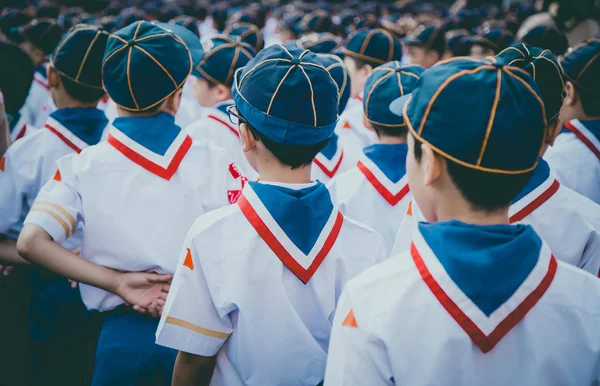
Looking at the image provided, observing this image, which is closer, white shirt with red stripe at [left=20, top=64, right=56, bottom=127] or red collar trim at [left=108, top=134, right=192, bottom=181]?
red collar trim at [left=108, top=134, right=192, bottom=181]

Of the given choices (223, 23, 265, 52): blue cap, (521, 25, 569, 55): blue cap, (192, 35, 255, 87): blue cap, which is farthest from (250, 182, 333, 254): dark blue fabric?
(521, 25, 569, 55): blue cap

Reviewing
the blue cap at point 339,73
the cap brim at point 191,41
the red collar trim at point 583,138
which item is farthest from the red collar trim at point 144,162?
the red collar trim at point 583,138

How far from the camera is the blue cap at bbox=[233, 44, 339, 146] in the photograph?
1.62 meters

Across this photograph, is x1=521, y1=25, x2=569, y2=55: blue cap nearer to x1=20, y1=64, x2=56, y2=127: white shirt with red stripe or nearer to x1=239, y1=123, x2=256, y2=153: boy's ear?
x1=239, y1=123, x2=256, y2=153: boy's ear

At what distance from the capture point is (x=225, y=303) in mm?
1630

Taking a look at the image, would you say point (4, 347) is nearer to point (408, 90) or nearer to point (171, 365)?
point (171, 365)

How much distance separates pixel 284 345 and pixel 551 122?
4.61ft

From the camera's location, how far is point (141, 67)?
2.13m

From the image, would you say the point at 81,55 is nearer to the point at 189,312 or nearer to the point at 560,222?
the point at 189,312

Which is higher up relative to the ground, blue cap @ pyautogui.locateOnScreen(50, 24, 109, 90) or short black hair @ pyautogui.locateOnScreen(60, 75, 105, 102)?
blue cap @ pyautogui.locateOnScreen(50, 24, 109, 90)

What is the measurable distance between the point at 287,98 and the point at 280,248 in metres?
0.47

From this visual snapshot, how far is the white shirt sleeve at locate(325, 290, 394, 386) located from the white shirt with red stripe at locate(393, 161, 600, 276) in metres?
0.78

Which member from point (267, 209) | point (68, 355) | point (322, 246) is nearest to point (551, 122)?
point (322, 246)

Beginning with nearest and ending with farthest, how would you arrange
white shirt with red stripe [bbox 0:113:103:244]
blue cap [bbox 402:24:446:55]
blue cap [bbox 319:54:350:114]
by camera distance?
white shirt with red stripe [bbox 0:113:103:244] < blue cap [bbox 319:54:350:114] < blue cap [bbox 402:24:446:55]
